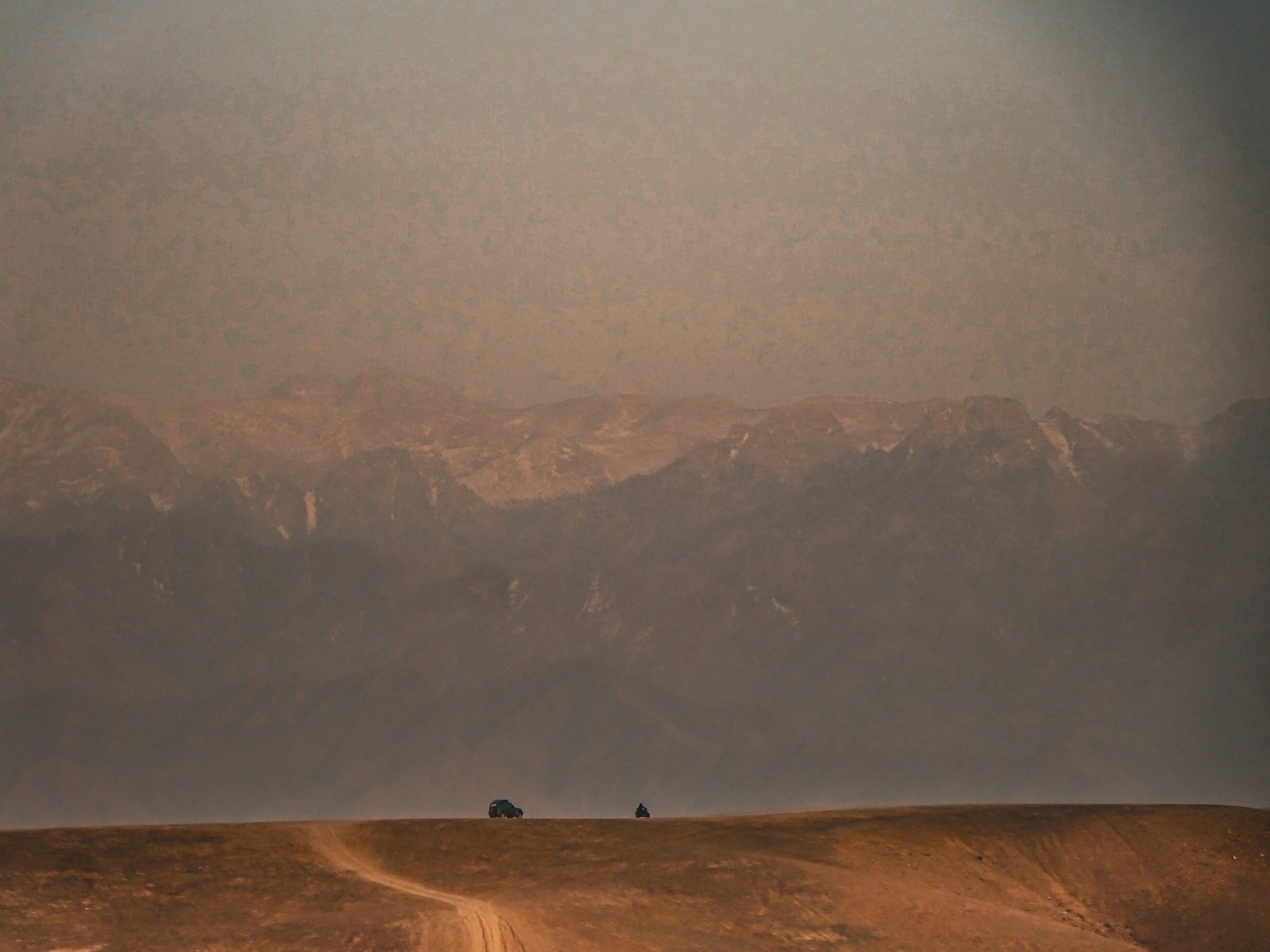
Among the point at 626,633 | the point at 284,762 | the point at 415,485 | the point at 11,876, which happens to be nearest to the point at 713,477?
the point at 626,633

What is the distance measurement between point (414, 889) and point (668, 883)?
381 cm

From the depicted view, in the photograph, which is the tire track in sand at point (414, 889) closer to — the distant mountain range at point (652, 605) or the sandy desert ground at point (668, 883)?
the sandy desert ground at point (668, 883)

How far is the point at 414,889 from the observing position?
22.5m

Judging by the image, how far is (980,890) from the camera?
25109 mm

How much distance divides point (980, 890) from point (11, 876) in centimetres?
1499

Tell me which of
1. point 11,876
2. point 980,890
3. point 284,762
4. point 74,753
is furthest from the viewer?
point 284,762

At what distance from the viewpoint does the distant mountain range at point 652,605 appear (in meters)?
44.2

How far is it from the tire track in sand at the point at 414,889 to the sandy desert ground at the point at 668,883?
0.05 metres

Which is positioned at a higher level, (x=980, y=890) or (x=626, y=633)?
(x=626, y=633)

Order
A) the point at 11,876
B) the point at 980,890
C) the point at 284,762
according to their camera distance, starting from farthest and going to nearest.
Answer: the point at 284,762, the point at 980,890, the point at 11,876

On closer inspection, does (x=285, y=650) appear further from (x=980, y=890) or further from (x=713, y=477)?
(x=980, y=890)

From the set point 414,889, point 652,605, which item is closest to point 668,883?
point 414,889

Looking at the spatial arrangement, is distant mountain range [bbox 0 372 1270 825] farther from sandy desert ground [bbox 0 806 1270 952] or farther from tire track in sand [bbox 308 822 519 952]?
tire track in sand [bbox 308 822 519 952]

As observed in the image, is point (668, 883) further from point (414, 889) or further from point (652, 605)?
point (652, 605)
